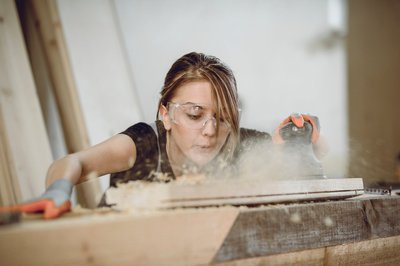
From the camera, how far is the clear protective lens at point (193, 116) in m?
1.55

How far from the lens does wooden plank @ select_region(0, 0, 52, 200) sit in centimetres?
225

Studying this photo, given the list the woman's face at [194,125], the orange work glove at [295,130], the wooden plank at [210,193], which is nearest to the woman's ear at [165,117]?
the woman's face at [194,125]

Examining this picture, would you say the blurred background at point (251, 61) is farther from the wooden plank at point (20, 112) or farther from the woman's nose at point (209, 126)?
the woman's nose at point (209, 126)

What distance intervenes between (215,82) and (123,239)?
0.97 metres

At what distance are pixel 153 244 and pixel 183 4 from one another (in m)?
2.65

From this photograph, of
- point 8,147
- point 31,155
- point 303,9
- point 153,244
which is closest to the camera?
point 153,244

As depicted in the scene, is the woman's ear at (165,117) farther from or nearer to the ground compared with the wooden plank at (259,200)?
farther from the ground

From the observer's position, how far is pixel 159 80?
9.53ft

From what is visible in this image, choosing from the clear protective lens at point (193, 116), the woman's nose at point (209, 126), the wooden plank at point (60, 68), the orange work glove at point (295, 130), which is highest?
the wooden plank at point (60, 68)

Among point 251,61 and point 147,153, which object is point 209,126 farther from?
point 251,61

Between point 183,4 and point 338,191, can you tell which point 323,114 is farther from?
point 338,191

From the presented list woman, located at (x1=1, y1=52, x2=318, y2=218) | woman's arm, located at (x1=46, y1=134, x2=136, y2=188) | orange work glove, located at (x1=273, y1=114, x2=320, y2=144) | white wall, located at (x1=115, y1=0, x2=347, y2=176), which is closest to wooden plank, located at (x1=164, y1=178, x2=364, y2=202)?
orange work glove, located at (x1=273, y1=114, x2=320, y2=144)

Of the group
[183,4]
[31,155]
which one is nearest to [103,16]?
[183,4]

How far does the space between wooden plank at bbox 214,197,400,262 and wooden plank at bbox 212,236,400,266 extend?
0.05 feet
